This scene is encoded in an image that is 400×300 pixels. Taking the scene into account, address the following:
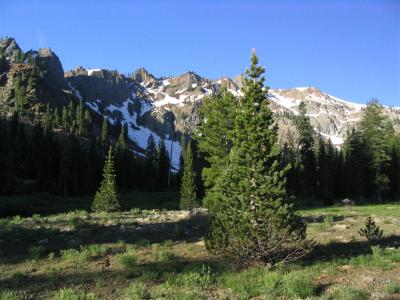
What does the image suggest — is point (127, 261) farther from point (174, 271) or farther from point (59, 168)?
point (59, 168)

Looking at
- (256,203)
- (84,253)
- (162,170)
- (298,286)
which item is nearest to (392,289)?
(298,286)

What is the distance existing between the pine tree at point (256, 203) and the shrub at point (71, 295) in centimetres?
542

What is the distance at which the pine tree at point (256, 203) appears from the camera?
13914mm

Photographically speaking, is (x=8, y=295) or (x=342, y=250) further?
(x=342, y=250)

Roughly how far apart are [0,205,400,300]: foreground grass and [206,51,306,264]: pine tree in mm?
757

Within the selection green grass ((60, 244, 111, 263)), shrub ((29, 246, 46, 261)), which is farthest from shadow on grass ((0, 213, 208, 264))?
green grass ((60, 244, 111, 263))

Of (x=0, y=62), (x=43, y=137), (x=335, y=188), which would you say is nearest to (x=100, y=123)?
(x=0, y=62)

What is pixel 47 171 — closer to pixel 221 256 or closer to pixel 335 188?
pixel 335 188

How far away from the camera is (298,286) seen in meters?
10.6

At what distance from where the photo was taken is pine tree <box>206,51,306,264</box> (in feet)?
45.6

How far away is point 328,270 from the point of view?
42.4ft

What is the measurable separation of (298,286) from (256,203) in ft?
14.1

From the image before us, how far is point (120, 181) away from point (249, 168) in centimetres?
8949

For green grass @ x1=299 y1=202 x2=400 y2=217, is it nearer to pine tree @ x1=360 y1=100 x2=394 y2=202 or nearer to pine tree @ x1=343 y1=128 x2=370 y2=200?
pine tree @ x1=360 y1=100 x2=394 y2=202
